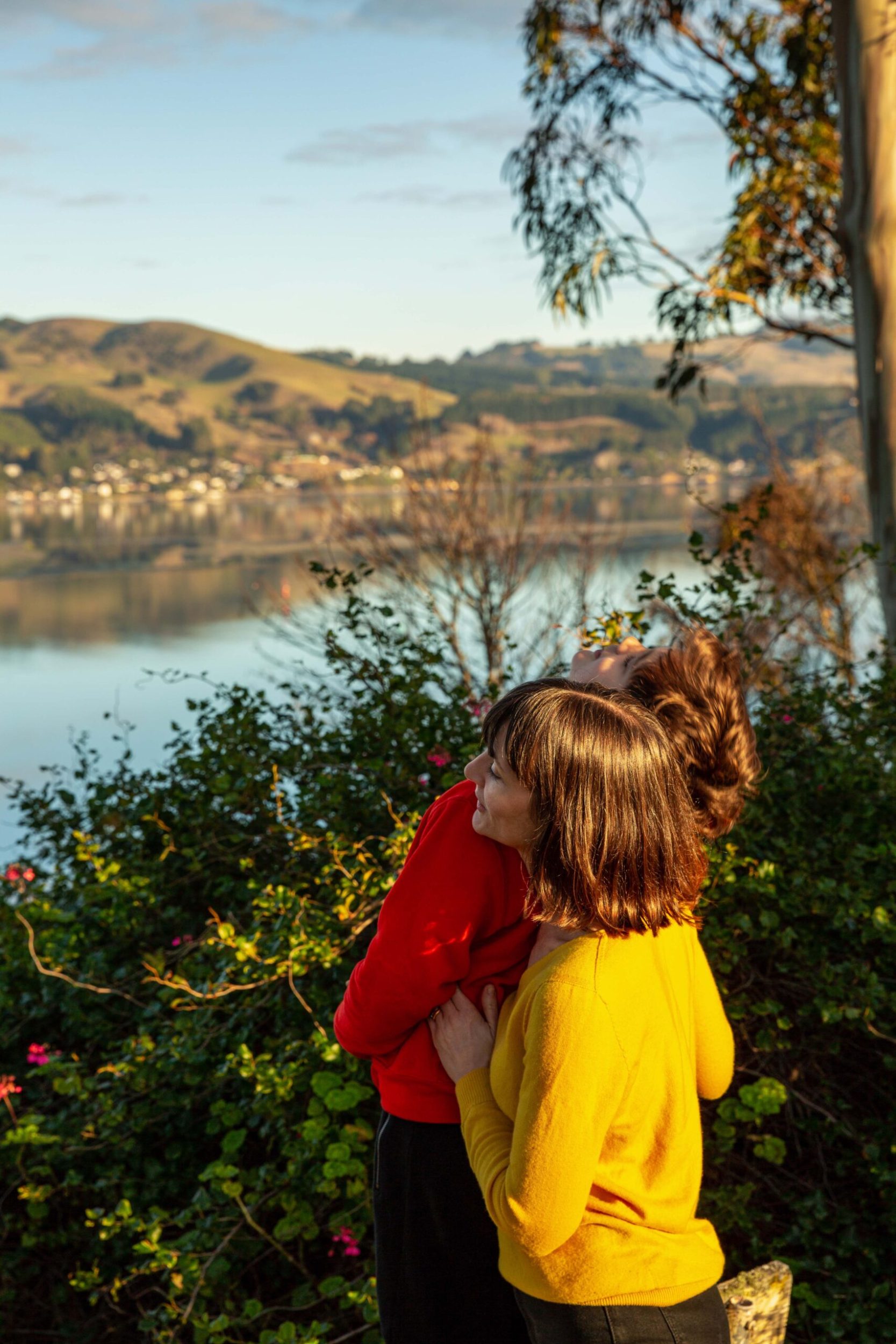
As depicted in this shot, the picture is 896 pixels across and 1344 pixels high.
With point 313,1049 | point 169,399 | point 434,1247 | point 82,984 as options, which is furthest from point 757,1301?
point 169,399

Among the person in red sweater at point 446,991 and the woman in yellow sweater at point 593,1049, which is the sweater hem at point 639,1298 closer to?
the woman in yellow sweater at point 593,1049

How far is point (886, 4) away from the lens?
4.86 metres

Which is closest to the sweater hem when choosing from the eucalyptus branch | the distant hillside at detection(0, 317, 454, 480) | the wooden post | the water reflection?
the wooden post

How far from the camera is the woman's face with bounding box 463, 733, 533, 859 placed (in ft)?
3.84

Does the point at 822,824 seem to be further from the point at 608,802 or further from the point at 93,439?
the point at 93,439

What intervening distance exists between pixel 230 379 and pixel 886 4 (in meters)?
156

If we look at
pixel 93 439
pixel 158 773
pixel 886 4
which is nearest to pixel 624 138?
pixel 886 4

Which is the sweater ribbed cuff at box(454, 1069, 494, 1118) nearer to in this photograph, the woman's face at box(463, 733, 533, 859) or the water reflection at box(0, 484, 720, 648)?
the woman's face at box(463, 733, 533, 859)

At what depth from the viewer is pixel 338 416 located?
254ft

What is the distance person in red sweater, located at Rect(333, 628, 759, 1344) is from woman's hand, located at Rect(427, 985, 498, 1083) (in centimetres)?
2

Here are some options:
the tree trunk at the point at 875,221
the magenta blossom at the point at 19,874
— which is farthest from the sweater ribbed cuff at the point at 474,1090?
the tree trunk at the point at 875,221

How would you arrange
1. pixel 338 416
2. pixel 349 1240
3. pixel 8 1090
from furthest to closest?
pixel 338 416, pixel 8 1090, pixel 349 1240

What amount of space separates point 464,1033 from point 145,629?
21.9 meters

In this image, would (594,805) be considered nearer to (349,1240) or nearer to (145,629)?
(349,1240)
